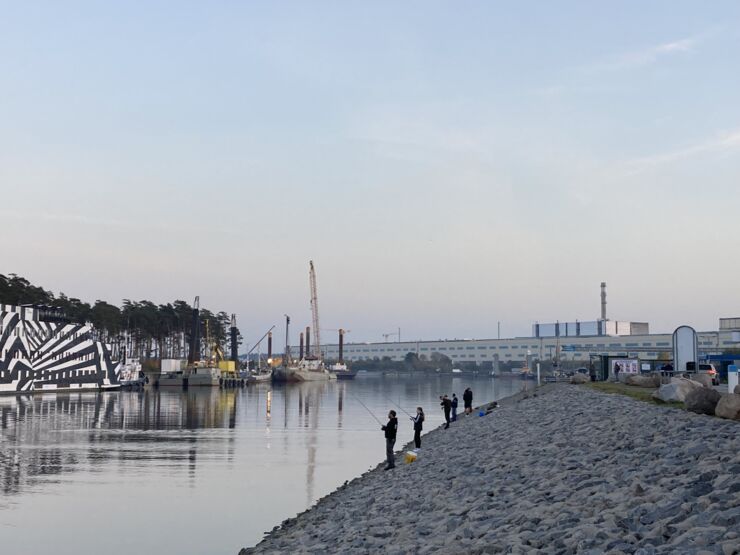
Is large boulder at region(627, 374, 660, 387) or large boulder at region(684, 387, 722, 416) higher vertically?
large boulder at region(684, 387, 722, 416)

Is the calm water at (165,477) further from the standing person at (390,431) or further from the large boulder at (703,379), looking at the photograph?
the large boulder at (703,379)

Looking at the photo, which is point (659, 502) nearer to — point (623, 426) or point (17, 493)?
point (623, 426)

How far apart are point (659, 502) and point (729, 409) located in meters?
12.1

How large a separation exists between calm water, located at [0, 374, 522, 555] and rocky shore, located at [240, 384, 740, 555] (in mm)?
3636

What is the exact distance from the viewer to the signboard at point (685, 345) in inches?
2426

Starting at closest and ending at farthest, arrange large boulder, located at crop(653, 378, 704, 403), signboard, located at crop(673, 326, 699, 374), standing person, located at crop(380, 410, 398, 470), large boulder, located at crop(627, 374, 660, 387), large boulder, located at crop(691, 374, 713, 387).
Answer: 1. large boulder, located at crop(653, 378, 704, 403)
2. standing person, located at crop(380, 410, 398, 470)
3. large boulder, located at crop(691, 374, 713, 387)
4. large boulder, located at crop(627, 374, 660, 387)
5. signboard, located at crop(673, 326, 699, 374)

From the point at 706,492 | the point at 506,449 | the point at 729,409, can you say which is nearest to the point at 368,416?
the point at 506,449

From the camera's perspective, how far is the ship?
14400cm

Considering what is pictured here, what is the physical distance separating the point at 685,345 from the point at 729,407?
3757 centimetres

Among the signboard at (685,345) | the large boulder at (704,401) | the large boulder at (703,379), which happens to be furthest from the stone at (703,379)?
the large boulder at (704,401)

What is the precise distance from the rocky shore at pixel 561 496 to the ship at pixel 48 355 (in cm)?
12276

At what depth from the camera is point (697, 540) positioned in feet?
42.2

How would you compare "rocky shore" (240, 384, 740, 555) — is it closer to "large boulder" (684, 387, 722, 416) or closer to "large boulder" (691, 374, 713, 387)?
"large boulder" (684, 387, 722, 416)

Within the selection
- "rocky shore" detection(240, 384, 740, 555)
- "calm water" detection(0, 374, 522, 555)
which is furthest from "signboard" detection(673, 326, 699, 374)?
"rocky shore" detection(240, 384, 740, 555)
